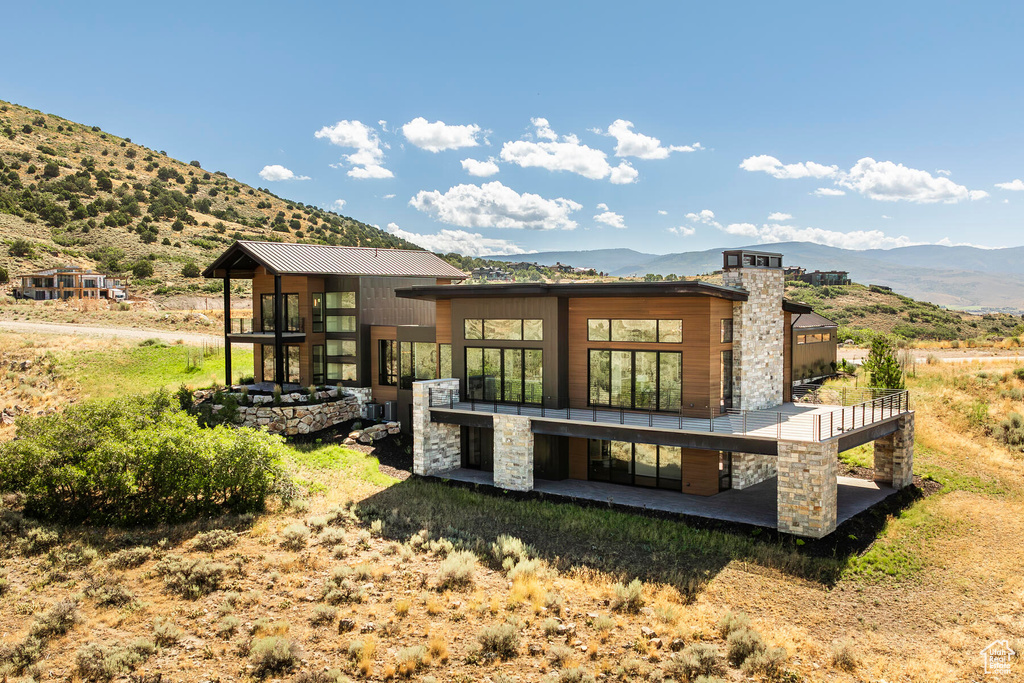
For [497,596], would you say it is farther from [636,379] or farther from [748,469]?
[748,469]

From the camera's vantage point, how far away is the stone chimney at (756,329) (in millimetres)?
19156

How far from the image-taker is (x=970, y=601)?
12.8m

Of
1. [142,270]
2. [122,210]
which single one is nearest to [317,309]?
[142,270]

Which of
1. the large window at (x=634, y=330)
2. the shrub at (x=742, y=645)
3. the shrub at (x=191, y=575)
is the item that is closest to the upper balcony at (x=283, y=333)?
the large window at (x=634, y=330)

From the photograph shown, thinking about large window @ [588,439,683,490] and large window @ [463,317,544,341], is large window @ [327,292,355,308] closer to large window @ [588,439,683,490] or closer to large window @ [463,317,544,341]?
large window @ [463,317,544,341]

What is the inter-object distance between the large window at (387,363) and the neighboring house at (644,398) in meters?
3.74

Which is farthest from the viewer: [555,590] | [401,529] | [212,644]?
[401,529]

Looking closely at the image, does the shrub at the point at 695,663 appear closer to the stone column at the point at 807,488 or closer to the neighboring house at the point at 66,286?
the stone column at the point at 807,488

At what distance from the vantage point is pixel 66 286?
5116 cm

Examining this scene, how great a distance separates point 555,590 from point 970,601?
806cm

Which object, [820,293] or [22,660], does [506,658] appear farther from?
[820,293]

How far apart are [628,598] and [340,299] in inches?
782

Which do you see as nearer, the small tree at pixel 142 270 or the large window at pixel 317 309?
the large window at pixel 317 309

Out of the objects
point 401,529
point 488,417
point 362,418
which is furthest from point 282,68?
point 401,529
